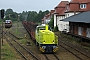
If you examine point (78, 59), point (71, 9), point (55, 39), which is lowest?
point (78, 59)

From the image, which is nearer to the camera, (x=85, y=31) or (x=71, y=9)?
(x=85, y=31)

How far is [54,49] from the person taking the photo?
22266 millimetres

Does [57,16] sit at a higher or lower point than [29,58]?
higher

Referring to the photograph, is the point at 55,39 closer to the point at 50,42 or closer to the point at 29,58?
the point at 50,42

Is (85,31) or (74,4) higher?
(74,4)

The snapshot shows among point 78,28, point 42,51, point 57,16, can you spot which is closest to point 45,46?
point 42,51

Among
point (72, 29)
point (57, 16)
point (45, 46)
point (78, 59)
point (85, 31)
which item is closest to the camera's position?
point (78, 59)

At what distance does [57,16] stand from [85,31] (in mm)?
32242

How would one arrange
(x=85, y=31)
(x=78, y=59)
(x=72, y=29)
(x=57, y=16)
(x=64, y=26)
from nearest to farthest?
(x=78, y=59) < (x=85, y=31) < (x=72, y=29) < (x=64, y=26) < (x=57, y=16)

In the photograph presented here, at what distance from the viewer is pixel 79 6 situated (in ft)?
180

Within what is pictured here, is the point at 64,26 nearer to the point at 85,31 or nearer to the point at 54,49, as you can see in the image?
the point at 85,31

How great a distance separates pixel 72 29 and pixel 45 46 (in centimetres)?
2160

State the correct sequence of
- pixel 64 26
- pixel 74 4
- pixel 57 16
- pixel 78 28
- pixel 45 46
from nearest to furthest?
pixel 45 46
pixel 78 28
pixel 74 4
pixel 64 26
pixel 57 16

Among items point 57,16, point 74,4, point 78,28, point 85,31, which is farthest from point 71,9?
point 85,31
